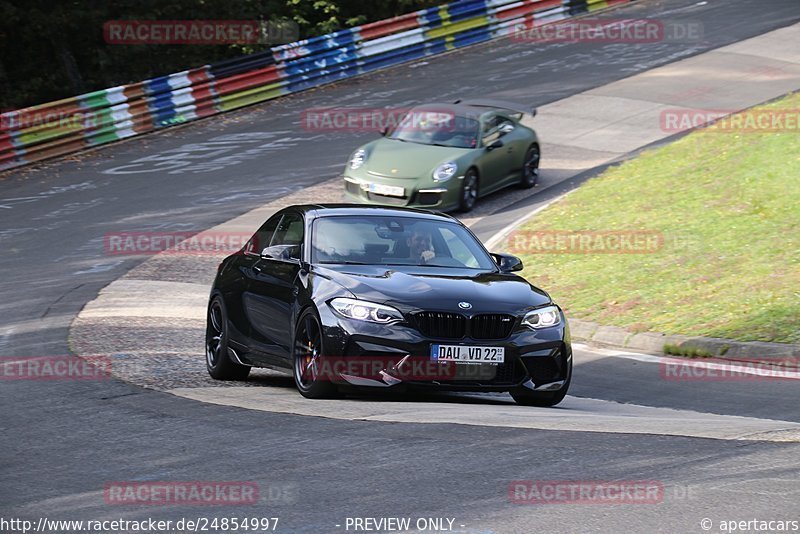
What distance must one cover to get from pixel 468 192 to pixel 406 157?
125 cm

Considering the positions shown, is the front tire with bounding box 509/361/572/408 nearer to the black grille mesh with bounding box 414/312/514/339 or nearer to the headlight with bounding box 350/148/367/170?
the black grille mesh with bounding box 414/312/514/339

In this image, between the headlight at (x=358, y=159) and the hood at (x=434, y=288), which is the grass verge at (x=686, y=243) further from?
the hood at (x=434, y=288)

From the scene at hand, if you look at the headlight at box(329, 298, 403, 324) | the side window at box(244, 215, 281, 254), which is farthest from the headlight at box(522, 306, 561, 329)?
the side window at box(244, 215, 281, 254)

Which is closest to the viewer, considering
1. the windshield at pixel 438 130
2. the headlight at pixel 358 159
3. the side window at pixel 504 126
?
the headlight at pixel 358 159

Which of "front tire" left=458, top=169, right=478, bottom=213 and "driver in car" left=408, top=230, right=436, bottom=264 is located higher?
"driver in car" left=408, top=230, right=436, bottom=264

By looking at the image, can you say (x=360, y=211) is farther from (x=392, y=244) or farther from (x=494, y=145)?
(x=494, y=145)

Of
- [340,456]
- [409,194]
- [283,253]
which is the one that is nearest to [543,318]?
[283,253]

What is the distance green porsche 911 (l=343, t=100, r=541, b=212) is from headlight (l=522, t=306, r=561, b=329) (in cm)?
1023

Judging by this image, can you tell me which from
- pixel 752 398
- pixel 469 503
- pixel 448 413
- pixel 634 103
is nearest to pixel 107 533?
pixel 469 503

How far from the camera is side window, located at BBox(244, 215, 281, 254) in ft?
37.7

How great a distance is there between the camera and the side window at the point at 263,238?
11.5m

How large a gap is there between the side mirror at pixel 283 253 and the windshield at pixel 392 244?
0.51ft

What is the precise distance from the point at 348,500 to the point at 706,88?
26138 mm

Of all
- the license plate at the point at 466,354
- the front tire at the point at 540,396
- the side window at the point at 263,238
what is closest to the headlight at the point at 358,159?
the side window at the point at 263,238
